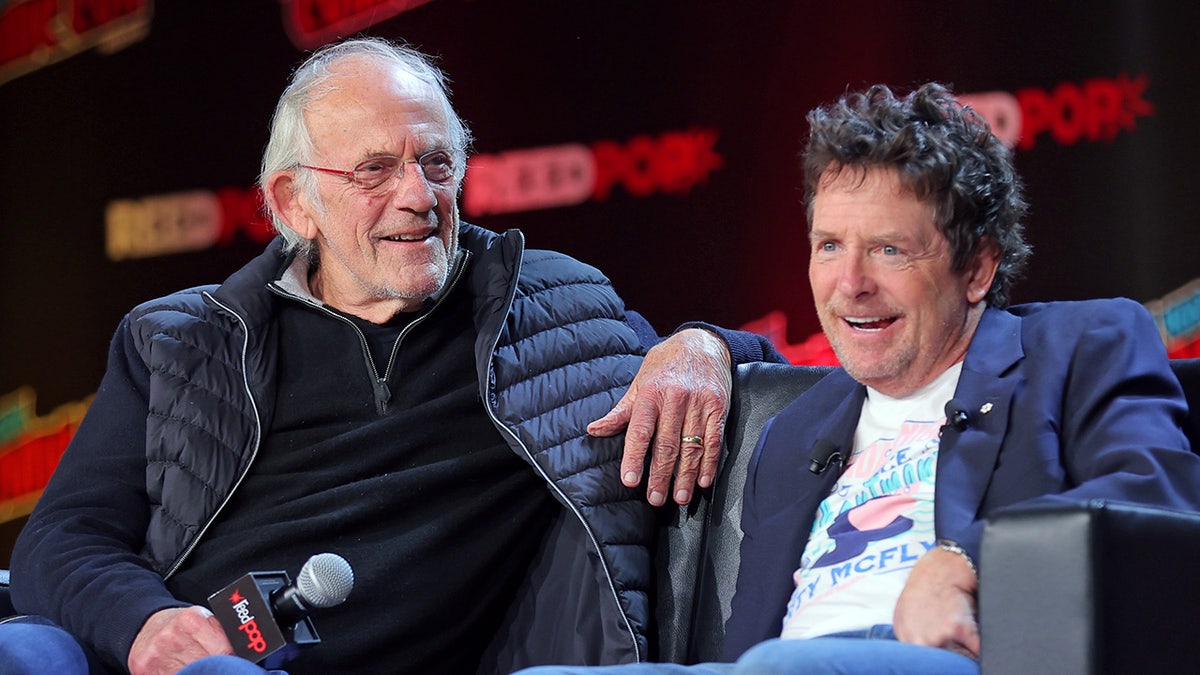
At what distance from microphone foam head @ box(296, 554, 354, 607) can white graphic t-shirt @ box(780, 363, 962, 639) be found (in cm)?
61

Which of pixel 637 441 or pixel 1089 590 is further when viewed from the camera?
pixel 637 441

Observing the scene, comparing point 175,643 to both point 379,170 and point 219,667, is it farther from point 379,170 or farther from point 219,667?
point 379,170

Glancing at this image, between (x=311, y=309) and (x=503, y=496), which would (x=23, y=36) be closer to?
(x=311, y=309)

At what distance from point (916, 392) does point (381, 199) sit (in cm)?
100

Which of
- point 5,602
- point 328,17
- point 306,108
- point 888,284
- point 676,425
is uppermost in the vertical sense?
point 328,17

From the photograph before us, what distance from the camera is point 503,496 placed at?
2.11m

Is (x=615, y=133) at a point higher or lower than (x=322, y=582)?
higher

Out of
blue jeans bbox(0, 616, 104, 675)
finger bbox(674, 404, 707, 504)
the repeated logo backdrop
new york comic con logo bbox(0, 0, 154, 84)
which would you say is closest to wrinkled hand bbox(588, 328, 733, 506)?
finger bbox(674, 404, 707, 504)

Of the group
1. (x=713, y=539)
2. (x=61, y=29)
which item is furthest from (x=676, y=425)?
(x=61, y=29)

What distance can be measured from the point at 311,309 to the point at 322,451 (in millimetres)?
273

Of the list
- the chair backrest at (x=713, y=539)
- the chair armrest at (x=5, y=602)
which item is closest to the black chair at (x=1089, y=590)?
the chair backrest at (x=713, y=539)

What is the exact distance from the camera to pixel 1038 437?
153cm

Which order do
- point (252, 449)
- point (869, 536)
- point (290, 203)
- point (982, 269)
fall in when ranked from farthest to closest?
1. point (290, 203)
2. point (252, 449)
3. point (982, 269)
4. point (869, 536)

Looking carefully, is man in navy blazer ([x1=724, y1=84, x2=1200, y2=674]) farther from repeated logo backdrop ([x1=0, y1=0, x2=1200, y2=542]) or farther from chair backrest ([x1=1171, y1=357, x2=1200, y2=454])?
repeated logo backdrop ([x1=0, y1=0, x2=1200, y2=542])
